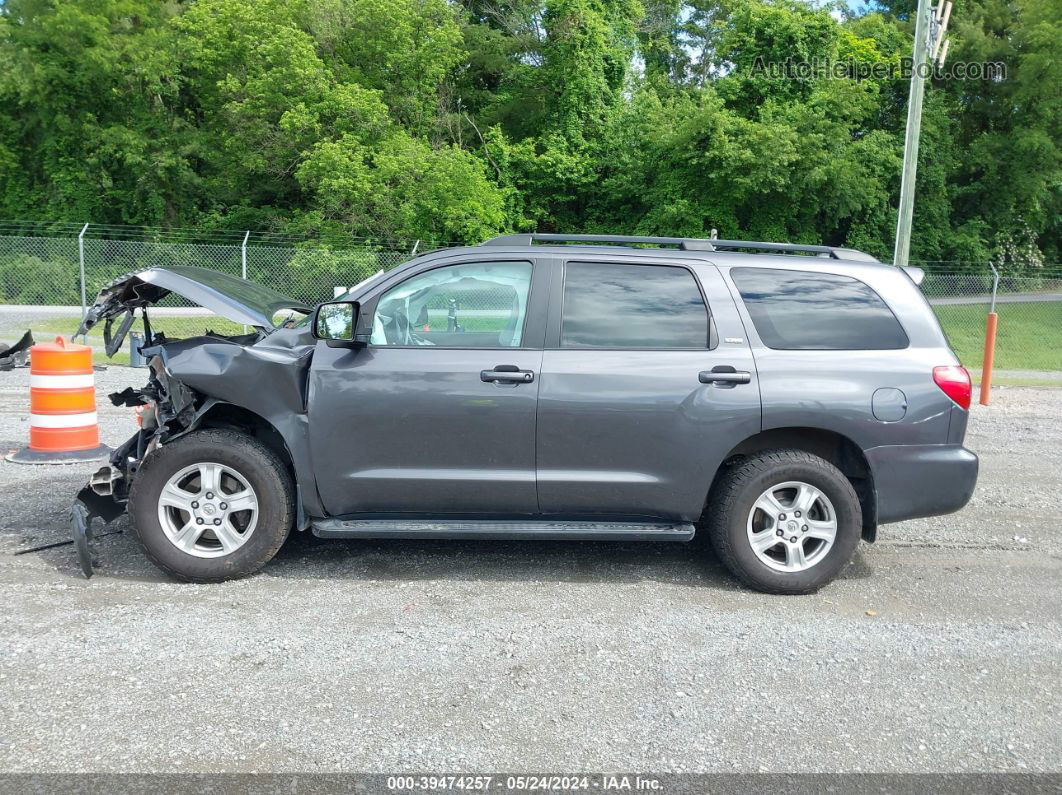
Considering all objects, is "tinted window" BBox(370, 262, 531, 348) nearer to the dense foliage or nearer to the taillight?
the taillight

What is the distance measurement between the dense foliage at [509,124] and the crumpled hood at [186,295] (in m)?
18.6

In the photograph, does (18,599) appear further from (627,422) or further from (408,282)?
(627,422)

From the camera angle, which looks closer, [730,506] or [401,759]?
[401,759]

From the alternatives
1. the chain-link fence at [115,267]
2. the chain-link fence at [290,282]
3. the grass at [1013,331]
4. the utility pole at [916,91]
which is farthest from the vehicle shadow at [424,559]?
the grass at [1013,331]

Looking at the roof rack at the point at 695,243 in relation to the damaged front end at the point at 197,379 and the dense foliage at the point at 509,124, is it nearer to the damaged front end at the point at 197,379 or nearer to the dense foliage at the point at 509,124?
the damaged front end at the point at 197,379

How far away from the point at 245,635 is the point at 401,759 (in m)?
1.35

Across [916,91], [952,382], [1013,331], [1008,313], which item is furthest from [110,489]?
[1008,313]

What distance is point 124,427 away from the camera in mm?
9438

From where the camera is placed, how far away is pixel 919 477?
190 inches

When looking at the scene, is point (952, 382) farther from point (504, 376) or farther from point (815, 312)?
point (504, 376)

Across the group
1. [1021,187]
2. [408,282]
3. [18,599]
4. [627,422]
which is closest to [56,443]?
[18,599]

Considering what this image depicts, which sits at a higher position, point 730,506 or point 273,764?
point 730,506

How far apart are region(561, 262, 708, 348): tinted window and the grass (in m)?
16.8

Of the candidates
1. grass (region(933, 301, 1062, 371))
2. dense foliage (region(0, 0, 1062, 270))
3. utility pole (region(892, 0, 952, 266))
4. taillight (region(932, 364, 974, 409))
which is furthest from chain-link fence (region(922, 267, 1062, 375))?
taillight (region(932, 364, 974, 409))
